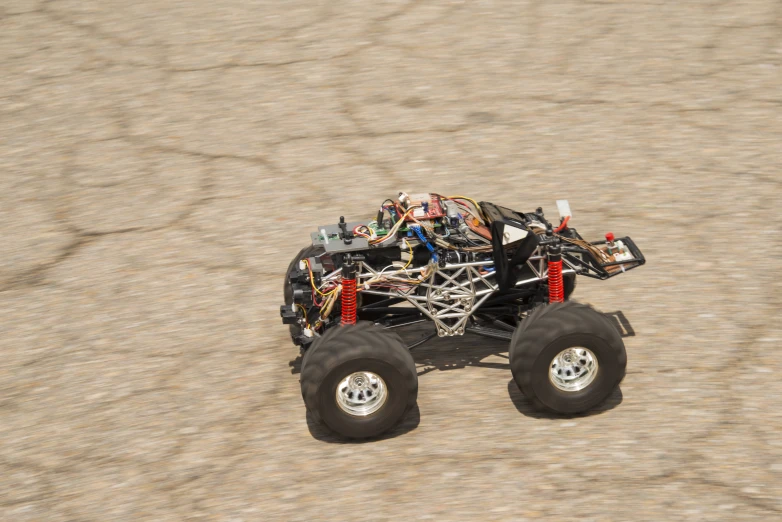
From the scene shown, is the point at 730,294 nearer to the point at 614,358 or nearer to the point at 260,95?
the point at 614,358

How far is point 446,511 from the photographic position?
5910 millimetres

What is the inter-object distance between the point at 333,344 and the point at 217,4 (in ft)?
29.6

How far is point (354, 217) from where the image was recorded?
9.39 metres

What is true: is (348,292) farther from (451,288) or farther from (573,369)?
(573,369)

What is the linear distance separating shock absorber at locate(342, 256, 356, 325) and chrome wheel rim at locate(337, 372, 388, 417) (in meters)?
0.48

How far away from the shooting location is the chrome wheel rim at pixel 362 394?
248 inches

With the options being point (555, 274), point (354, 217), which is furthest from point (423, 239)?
point (354, 217)

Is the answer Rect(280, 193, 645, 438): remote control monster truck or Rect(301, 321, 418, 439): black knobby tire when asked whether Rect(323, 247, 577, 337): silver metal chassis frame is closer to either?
Rect(280, 193, 645, 438): remote control monster truck

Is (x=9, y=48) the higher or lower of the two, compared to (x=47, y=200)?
higher

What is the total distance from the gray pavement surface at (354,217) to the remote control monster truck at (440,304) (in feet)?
1.19

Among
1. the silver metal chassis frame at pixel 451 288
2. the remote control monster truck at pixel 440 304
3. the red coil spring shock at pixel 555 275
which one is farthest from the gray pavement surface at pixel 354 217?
the red coil spring shock at pixel 555 275

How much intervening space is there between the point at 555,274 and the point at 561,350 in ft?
1.88

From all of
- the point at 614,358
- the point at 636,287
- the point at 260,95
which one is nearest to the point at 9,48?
the point at 260,95

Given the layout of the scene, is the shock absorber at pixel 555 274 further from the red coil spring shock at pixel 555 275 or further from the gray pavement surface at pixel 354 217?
the gray pavement surface at pixel 354 217
